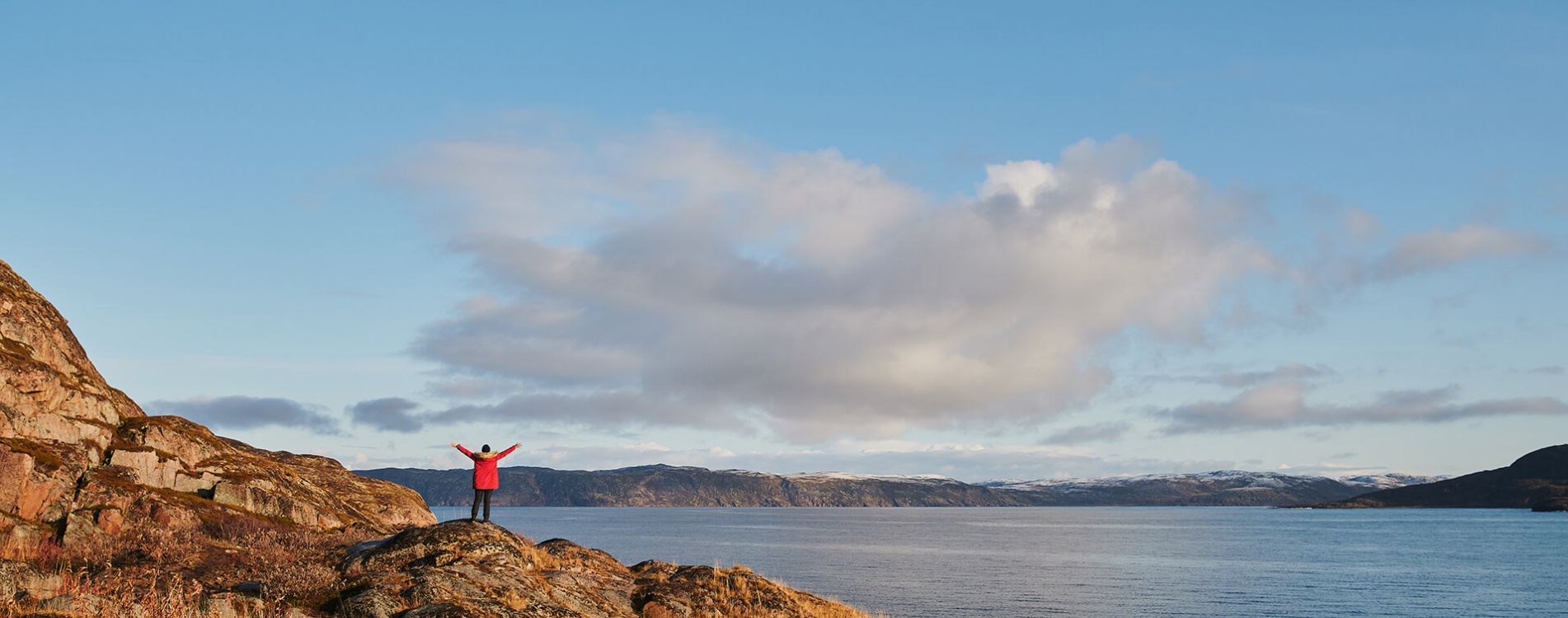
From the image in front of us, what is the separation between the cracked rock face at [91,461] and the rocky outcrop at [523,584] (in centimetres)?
1237

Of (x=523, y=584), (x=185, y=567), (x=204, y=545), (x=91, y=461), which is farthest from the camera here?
(x=91, y=461)

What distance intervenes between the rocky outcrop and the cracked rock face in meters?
12.4

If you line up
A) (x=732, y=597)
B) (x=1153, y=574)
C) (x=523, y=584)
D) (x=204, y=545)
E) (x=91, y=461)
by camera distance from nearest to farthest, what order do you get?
(x=523, y=584) → (x=204, y=545) → (x=732, y=597) → (x=91, y=461) → (x=1153, y=574)

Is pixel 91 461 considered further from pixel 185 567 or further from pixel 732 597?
pixel 732 597

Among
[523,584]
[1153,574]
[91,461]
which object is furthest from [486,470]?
[1153,574]

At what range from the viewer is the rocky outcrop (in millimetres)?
19578

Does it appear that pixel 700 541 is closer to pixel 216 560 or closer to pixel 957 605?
pixel 957 605

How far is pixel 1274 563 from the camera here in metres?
132

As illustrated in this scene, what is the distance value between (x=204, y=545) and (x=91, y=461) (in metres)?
12.7

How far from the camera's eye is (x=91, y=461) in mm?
36344

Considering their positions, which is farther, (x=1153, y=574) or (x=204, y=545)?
(x=1153, y=574)

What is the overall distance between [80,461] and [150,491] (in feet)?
7.90

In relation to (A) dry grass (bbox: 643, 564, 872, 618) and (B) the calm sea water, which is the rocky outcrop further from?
(B) the calm sea water

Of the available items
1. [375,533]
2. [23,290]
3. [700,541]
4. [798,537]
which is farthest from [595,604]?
[798,537]
